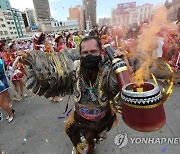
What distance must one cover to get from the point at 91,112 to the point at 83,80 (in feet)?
1.27

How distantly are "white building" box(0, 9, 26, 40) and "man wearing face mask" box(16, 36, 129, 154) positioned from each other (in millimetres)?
82146

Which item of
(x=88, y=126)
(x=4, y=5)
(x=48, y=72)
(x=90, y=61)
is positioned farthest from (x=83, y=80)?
(x=4, y=5)

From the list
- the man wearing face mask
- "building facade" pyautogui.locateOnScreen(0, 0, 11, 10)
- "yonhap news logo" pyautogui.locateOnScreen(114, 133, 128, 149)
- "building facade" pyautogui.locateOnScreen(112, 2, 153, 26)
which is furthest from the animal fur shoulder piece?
"building facade" pyautogui.locateOnScreen(0, 0, 11, 10)

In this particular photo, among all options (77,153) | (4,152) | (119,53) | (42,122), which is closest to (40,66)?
(119,53)

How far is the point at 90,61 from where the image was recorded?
1749 mm

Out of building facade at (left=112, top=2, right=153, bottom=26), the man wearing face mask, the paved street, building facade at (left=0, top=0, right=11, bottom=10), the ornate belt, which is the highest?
building facade at (left=0, top=0, right=11, bottom=10)

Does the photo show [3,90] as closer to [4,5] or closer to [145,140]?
[145,140]

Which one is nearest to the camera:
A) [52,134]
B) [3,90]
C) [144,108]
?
[144,108]

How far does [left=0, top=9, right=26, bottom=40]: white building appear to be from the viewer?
80062mm

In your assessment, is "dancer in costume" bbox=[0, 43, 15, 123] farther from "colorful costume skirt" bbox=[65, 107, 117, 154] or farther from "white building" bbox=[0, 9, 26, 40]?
"white building" bbox=[0, 9, 26, 40]

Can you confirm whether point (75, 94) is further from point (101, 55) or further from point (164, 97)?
point (164, 97)

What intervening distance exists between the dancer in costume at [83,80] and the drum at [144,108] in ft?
1.49

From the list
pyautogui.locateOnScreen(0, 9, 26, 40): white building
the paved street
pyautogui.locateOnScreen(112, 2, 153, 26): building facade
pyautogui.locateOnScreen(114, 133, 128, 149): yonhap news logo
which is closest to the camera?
pyautogui.locateOnScreen(112, 2, 153, 26): building facade

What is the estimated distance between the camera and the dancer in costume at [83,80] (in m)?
1.75
